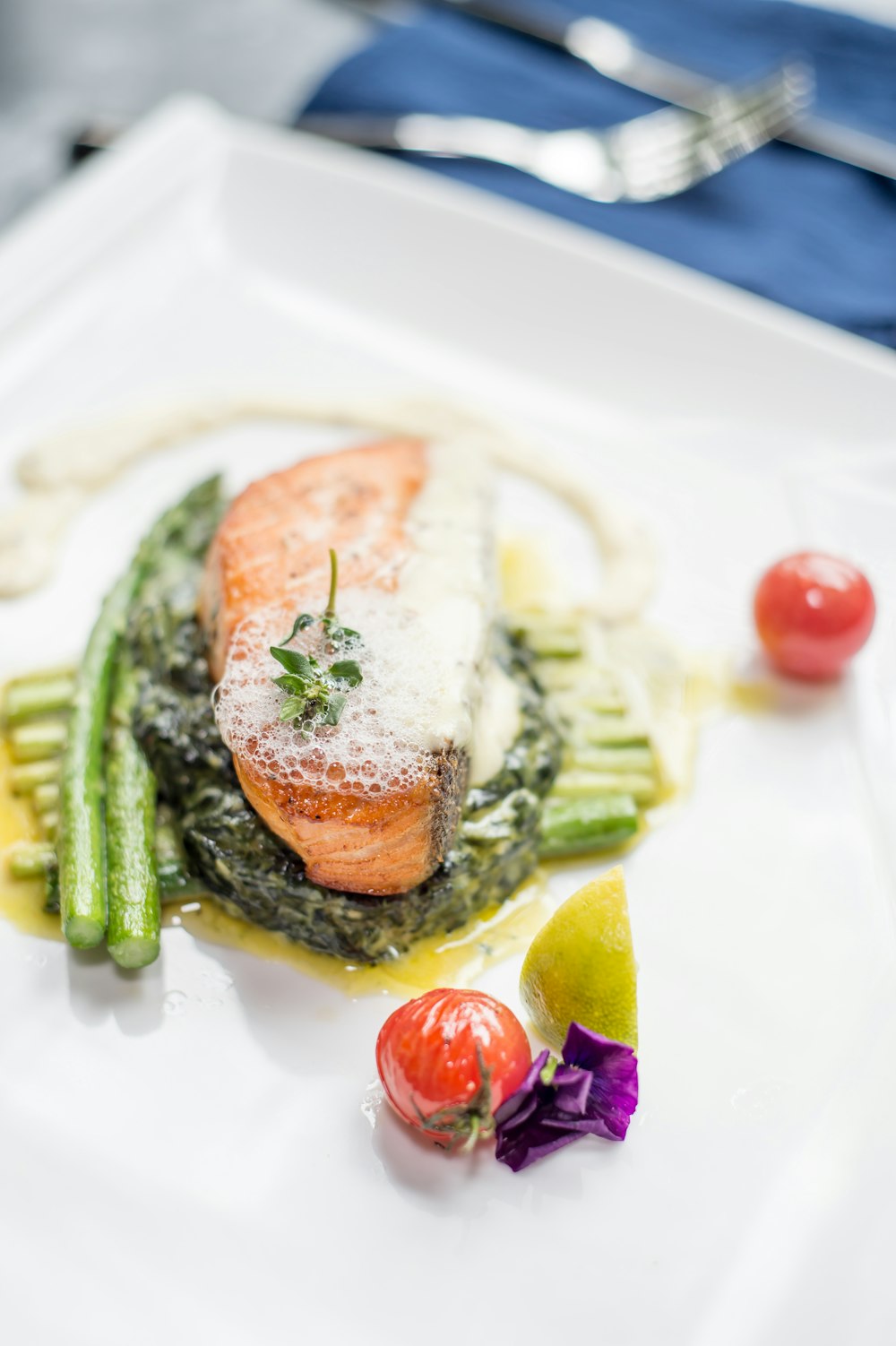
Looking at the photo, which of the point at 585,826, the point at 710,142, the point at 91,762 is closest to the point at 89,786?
the point at 91,762

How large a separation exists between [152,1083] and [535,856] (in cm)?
124

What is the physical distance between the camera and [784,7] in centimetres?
648

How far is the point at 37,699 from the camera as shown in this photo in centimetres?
386

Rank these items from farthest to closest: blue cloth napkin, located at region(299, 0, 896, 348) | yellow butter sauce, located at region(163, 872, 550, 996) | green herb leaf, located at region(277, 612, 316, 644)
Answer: blue cloth napkin, located at region(299, 0, 896, 348)
yellow butter sauce, located at region(163, 872, 550, 996)
green herb leaf, located at region(277, 612, 316, 644)

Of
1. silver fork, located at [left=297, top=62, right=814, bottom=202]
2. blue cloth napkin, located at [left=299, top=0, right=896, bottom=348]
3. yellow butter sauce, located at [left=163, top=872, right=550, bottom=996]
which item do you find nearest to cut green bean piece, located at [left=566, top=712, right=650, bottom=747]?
yellow butter sauce, located at [left=163, top=872, right=550, bottom=996]

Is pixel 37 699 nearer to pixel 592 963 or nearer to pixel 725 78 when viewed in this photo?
pixel 592 963

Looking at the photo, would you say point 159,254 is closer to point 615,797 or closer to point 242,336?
point 242,336

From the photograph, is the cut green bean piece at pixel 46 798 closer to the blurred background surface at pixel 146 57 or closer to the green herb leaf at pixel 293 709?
the green herb leaf at pixel 293 709

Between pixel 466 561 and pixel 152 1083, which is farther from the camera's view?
pixel 466 561

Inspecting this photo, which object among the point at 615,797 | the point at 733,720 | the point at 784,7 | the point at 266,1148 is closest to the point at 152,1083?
the point at 266,1148

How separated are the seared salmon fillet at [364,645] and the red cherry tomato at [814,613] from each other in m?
1.03

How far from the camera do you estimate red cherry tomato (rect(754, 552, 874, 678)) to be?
13.1 ft

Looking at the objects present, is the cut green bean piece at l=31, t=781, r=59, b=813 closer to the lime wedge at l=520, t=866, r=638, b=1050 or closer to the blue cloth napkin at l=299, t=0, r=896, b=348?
the lime wedge at l=520, t=866, r=638, b=1050

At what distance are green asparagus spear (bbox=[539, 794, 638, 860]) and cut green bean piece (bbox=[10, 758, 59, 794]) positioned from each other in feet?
4.80
